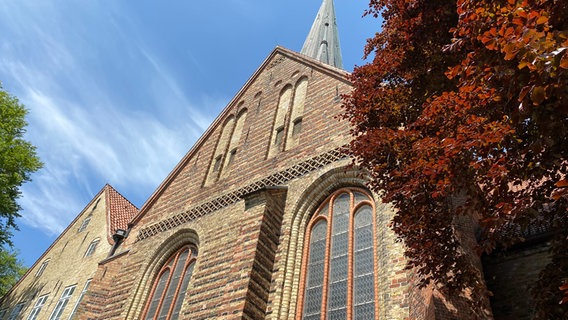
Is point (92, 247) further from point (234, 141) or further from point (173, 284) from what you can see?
point (234, 141)

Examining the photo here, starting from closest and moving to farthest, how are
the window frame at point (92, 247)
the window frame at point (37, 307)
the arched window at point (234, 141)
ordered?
the arched window at point (234, 141) → the window frame at point (37, 307) → the window frame at point (92, 247)

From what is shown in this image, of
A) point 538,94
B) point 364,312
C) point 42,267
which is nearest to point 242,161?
point 364,312

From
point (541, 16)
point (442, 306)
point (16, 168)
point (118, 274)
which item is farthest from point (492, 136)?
point (16, 168)

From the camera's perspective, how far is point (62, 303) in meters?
14.5

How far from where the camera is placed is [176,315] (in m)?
9.18

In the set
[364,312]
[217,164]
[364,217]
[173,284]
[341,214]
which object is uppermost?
[217,164]

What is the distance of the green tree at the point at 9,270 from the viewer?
3088 cm

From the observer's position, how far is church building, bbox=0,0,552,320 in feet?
23.0

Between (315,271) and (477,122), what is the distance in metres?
4.69

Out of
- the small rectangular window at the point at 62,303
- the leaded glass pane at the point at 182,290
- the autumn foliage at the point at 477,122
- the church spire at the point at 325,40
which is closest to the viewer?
the autumn foliage at the point at 477,122

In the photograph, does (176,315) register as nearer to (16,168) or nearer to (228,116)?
(228,116)

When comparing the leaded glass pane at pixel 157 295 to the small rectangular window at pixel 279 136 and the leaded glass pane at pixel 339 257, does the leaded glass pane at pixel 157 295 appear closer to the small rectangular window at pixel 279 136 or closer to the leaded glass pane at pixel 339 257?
the small rectangular window at pixel 279 136

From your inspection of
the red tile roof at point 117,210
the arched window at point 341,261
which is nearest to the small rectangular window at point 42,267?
the red tile roof at point 117,210

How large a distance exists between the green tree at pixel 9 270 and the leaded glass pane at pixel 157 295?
86.9 feet
